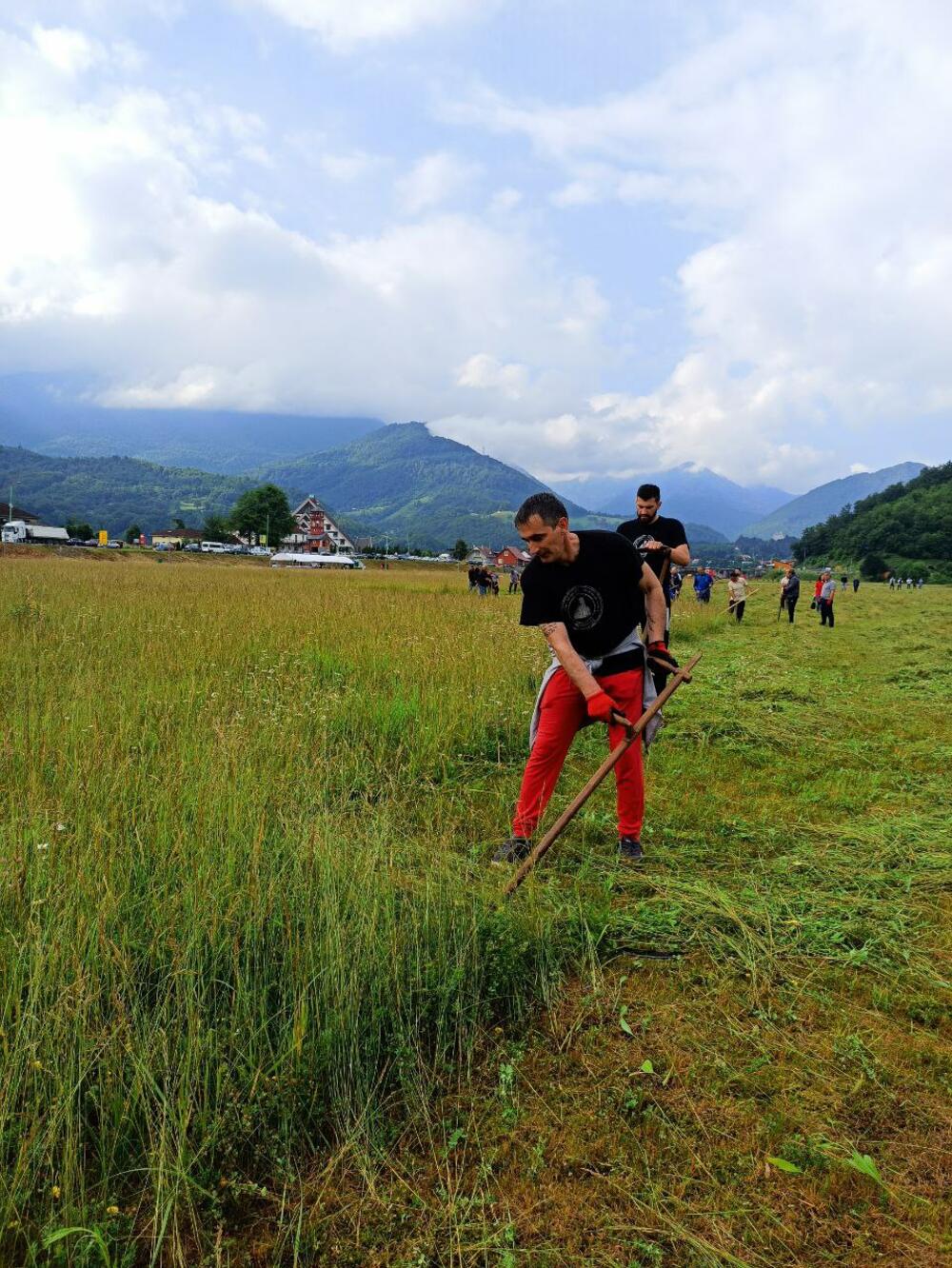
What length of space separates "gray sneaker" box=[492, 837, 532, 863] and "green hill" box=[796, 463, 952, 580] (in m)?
94.6

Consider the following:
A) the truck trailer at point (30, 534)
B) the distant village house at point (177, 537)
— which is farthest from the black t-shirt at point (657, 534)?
the distant village house at point (177, 537)

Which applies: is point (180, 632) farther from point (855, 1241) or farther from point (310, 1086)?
point (855, 1241)

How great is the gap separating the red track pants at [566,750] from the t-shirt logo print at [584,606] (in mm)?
305

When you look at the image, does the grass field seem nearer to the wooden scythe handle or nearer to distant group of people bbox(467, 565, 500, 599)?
the wooden scythe handle

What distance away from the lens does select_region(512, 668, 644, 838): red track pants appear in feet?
11.4

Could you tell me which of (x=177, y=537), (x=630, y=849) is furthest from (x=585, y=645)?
(x=177, y=537)

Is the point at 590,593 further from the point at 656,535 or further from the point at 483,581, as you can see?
the point at 483,581

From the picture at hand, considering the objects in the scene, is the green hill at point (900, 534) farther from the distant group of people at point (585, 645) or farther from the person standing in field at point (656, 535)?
the distant group of people at point (585, 645)

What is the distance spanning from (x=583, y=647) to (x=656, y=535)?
9.43 feet

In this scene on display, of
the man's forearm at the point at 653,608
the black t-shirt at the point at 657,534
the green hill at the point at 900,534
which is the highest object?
the green hill at the point at 900,534

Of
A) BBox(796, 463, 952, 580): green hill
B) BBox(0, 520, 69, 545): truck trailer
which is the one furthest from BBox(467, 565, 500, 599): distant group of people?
BBox(796, 463, 952, 580): green hill

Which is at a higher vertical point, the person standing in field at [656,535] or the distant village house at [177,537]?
the distant village house at [177,537]

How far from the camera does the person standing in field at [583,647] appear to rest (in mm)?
3271

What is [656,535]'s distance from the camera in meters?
5.96
